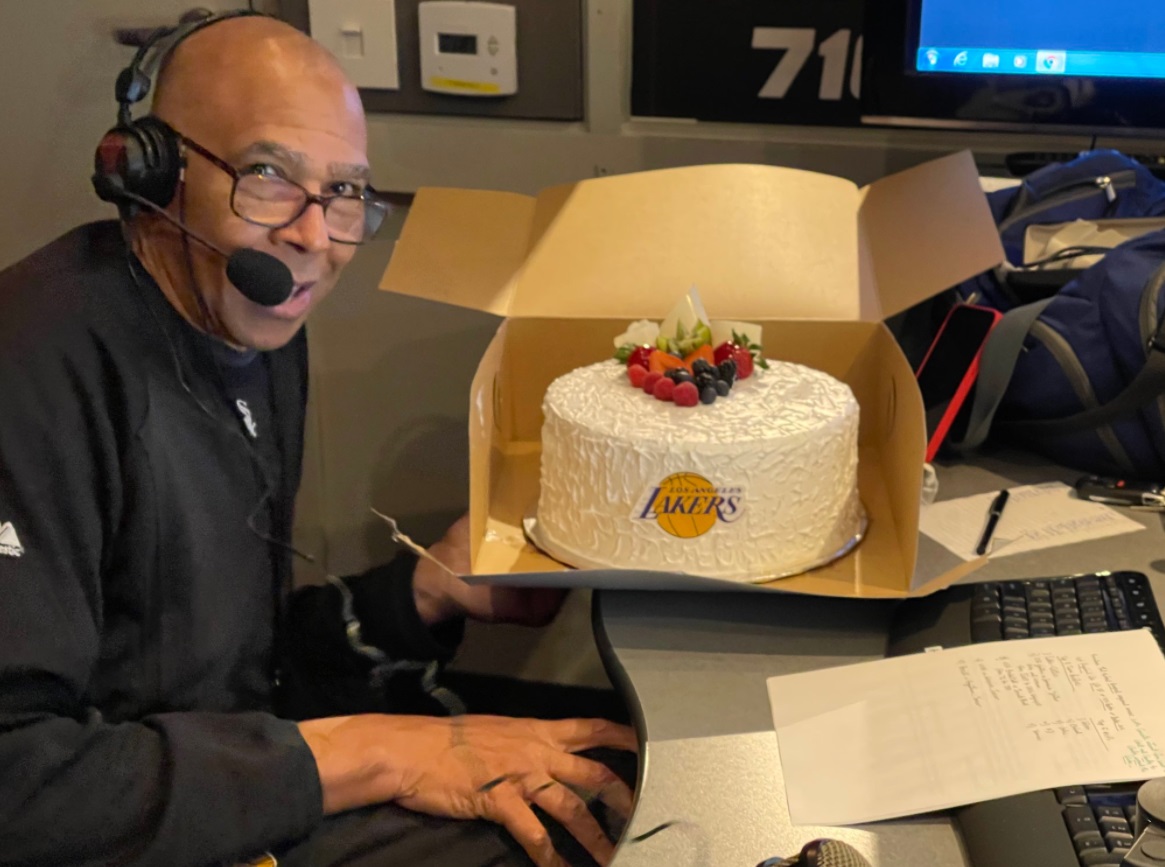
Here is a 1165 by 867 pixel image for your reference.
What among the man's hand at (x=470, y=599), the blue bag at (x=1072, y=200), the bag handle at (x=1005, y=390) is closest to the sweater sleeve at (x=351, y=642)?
the man's hand at (x=470, y=599)

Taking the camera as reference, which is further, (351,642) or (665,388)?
(351,642)

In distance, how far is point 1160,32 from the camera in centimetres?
125

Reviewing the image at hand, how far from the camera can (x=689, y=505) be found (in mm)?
953

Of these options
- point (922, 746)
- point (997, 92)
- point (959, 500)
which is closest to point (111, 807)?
point (922, 746)

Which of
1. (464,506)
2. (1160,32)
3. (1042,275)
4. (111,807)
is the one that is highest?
(1160,32)

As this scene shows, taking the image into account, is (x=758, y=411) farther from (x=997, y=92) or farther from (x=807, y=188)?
(x=997, y=92)

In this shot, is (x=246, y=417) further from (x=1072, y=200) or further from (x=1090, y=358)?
(x=1072, y=200)

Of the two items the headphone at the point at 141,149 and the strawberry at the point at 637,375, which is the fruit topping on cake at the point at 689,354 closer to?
the strawberry at the point at 637,375

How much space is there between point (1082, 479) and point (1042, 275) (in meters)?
0.27

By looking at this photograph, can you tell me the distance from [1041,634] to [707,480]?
313 mm

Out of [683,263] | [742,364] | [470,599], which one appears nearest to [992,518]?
[742,364]

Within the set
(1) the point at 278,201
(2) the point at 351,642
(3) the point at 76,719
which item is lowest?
(2) the point at 351,642

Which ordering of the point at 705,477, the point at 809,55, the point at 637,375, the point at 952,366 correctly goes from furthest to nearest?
the point at 809,55
the point at 952,366
the point at 637,375
the point at 705,477

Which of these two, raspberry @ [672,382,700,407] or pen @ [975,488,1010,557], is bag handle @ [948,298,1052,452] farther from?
raspberry @ [672,382,700,407]
